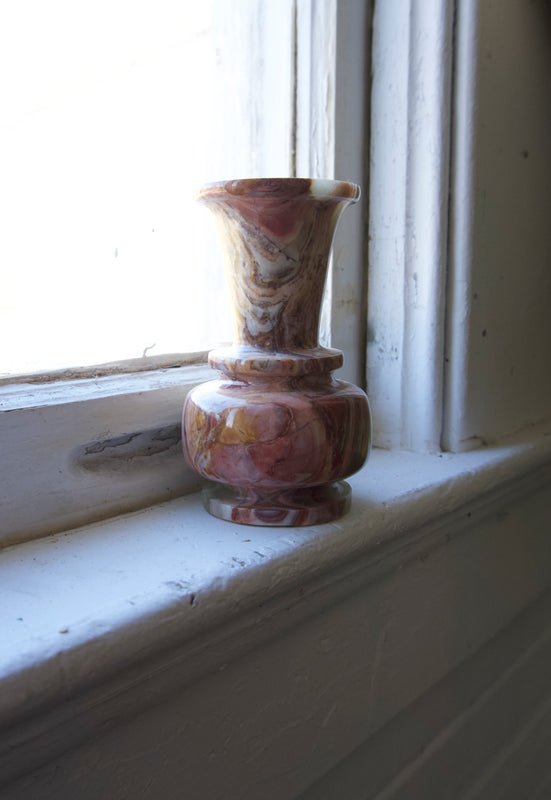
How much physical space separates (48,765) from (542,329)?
86 cm

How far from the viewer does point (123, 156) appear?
746 mm

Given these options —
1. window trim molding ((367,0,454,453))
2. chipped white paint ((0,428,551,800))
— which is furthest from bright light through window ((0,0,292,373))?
chipped white paint ((0,428,551,800))

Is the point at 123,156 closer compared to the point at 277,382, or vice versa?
the point at 277,382

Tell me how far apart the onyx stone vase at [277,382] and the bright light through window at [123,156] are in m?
0.14

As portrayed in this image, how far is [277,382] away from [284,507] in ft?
0.36

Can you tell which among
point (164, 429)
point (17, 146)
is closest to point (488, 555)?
point (164, 429)

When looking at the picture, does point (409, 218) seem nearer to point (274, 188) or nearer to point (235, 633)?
point (274, 188)

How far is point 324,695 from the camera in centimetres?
63

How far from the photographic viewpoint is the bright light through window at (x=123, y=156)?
2.12ft

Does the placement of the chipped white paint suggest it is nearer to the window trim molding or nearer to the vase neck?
the window trim molding

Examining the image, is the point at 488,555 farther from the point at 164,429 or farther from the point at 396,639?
the point at 164,429

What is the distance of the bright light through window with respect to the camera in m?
0.65

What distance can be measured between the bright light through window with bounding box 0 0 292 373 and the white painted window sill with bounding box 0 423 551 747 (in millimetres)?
210

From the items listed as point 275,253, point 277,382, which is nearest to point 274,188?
point 275,253
